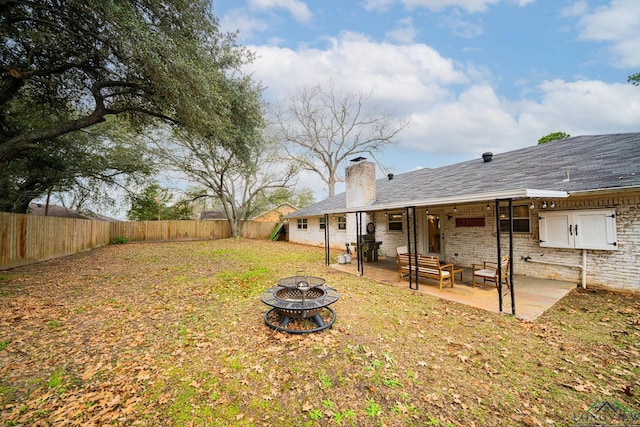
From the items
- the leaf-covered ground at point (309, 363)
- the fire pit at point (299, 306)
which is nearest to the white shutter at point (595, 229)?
the leaf-covered ground at point (309, 363)

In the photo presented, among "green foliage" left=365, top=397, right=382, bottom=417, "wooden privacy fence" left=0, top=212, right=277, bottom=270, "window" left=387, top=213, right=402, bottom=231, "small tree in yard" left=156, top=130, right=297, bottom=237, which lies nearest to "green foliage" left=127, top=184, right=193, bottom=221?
"wooden privacy fence" left=0, top=212, right=277, bottom=270

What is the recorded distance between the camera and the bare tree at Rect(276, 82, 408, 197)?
23859 mm

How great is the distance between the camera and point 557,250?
268 inches

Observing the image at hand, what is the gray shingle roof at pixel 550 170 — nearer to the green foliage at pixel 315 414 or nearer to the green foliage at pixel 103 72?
the green foliage at pixel 315 414

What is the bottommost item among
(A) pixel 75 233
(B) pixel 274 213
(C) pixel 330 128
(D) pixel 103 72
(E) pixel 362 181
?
(A) pixel 75 233

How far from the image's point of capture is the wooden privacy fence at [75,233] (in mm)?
8164

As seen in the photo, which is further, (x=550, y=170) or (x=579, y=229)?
(x=550, y=170)

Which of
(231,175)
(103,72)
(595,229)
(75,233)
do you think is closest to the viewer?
(595,229)

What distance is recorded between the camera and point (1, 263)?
766 centimetres

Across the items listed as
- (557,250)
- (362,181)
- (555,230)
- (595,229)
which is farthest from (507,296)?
(362,181)

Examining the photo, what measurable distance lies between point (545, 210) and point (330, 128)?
21.1 m

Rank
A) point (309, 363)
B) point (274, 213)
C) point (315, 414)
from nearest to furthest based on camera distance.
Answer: point (315, 414) → point (309, 363) → point (274, 213)

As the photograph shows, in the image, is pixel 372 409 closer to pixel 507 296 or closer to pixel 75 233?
pixel 507 296

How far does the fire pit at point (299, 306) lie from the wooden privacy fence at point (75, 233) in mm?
9914
